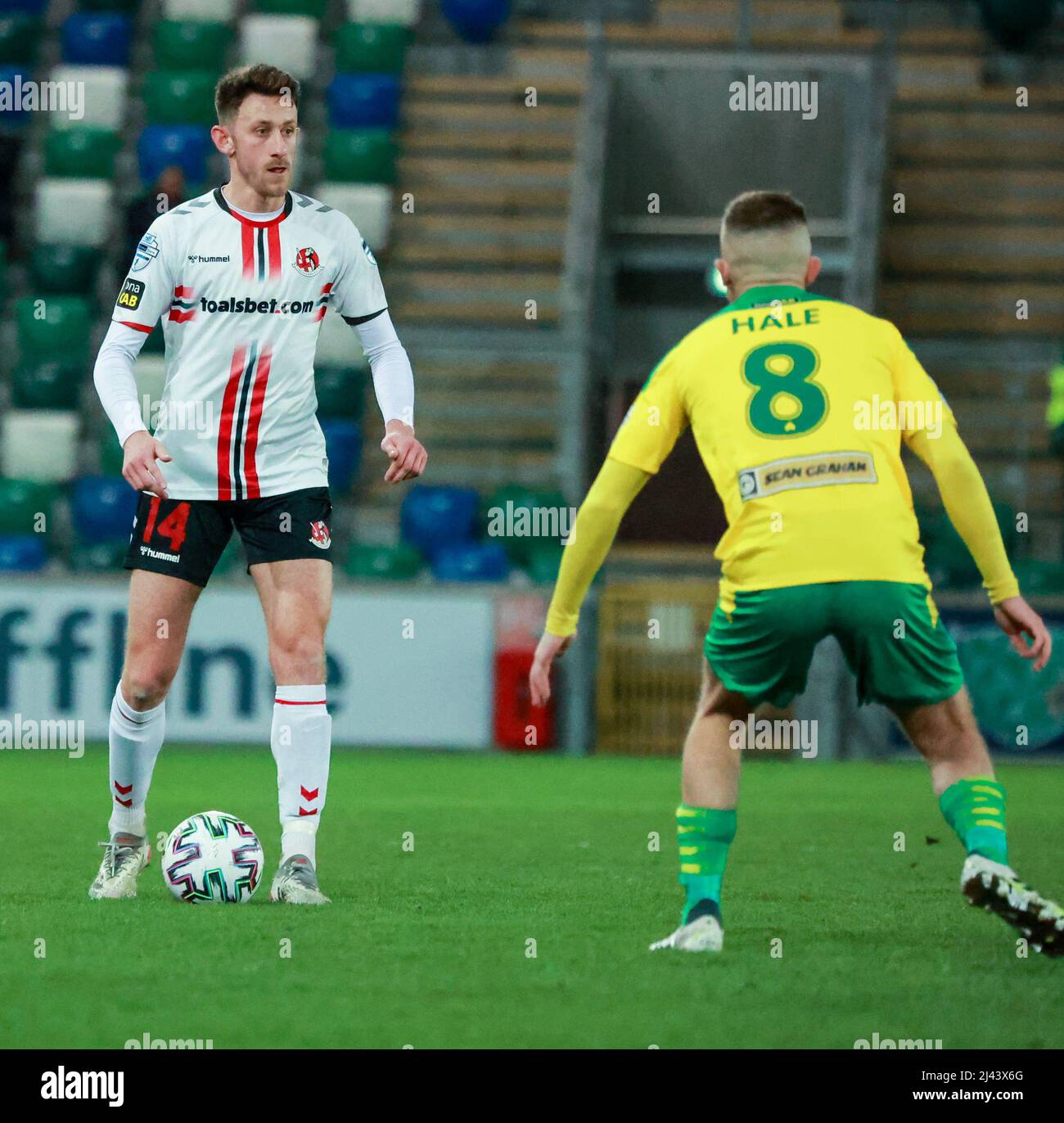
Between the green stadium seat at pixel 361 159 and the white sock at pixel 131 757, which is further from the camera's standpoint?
the green stadium seat at pixel 361 159

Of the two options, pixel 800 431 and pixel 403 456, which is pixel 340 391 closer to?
pixel 403 456

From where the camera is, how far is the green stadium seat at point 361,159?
659 inches

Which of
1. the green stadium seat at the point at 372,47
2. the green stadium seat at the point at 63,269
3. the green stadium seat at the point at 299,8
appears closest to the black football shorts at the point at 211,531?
the green stadium seat at the point at 63,269

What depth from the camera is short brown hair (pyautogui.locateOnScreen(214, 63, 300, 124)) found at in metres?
5.79

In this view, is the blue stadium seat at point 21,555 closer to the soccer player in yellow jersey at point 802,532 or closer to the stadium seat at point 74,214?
the stadium seat at point 74,214

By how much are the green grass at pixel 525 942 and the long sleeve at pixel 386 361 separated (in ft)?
4.72

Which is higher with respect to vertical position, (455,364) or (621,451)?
(455,364)

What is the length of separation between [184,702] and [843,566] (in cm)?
825

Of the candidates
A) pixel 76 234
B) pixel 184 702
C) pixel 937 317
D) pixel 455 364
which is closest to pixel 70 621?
pixel 184 702

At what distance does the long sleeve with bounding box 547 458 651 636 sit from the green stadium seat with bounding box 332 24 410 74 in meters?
13.4

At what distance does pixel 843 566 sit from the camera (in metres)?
4.59

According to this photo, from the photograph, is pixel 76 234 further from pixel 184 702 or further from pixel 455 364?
pixel 184 702

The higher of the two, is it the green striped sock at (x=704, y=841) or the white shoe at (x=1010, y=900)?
the green striped sock at (x=704, y=841)

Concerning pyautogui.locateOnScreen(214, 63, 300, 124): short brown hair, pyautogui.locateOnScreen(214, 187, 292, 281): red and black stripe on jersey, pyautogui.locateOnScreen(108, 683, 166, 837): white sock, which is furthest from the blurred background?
pyautogui.locateOnScreen(214, 63, 300, 124): short brown hair
